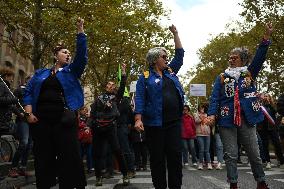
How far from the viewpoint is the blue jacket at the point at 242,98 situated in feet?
20.2

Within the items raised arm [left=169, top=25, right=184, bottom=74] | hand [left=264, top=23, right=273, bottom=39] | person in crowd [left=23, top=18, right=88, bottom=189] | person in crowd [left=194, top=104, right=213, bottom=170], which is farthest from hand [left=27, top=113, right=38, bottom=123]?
person in crowd [left=194, top=104, right=213, bottom=170]

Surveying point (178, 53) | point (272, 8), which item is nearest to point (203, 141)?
point (178, 53)

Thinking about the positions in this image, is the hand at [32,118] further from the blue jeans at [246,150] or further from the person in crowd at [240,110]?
the blue jeans at [246,150]

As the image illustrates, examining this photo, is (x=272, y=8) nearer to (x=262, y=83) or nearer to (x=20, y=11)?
(x=262, y=83)

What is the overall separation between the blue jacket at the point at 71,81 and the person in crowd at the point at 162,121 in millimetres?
741

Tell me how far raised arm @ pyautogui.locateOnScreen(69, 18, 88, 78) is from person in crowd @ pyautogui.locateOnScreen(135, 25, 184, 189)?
30.7 inches

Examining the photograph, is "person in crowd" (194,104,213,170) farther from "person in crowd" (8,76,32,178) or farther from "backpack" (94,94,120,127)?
"person in crowd" (8,76,32,178)

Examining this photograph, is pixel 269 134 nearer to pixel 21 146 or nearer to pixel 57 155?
pixel 21 146

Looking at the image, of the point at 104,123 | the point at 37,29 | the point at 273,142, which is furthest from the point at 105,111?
the point at 37,29

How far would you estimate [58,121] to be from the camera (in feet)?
17.5

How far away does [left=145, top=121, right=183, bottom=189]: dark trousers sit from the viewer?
220 inches

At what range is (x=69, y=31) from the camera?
16.7 meters

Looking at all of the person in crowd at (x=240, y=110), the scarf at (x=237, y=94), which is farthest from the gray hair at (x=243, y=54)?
the scarf at (x=237, y=94)

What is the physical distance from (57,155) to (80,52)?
3.89 ft
